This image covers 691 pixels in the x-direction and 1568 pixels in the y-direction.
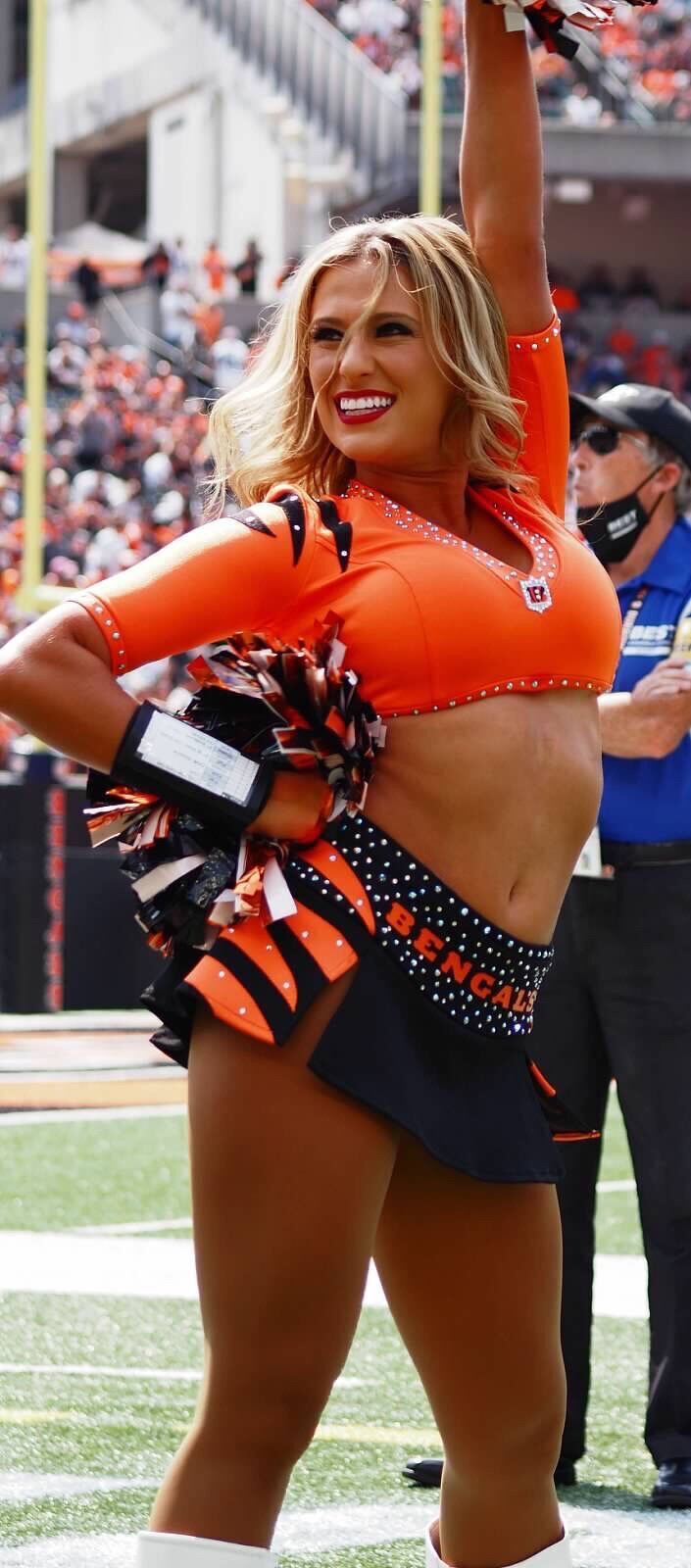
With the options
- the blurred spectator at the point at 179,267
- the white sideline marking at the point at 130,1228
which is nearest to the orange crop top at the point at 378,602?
the white sideline marking at the point at 130,1228

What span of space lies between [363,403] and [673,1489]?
2096mm

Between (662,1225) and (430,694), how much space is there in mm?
1973

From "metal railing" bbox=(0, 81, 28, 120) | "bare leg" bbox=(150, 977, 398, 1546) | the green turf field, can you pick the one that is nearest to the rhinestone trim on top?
"bare leg" bbox=(150, 977, 398, 1546)

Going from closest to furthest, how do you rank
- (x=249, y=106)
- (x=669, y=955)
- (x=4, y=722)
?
(x=669, y=955)
(x=4, y=722)
(x=249, y=106)

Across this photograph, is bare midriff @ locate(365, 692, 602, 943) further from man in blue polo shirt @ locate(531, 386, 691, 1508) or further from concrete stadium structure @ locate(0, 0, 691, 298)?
concrete stadium structure @ locate(0, 0, 691, 298)

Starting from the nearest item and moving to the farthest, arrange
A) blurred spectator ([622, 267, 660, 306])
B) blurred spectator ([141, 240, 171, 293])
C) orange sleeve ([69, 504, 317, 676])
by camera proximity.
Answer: orange sleeve ([69, 504, 317, 676]) → blurred spectator ([141, 240, 171, 293]) → blurred spectator ([622, 267, 660, 306])

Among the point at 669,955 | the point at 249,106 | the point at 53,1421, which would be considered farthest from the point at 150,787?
the point at 249,106

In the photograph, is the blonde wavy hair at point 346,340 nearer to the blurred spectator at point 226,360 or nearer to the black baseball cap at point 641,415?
the black baseball cap at point 641,415

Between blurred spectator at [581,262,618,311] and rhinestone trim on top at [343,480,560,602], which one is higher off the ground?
rhinestone trim on top at [343,480,560,602]

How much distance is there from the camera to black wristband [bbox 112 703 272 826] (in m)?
2.31

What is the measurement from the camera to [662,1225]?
410cm

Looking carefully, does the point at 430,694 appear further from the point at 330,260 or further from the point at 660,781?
the point at 660,781

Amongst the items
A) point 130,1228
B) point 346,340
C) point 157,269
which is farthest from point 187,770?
point 157,269

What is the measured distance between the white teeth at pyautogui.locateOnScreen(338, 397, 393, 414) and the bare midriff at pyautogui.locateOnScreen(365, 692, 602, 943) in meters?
0.35
